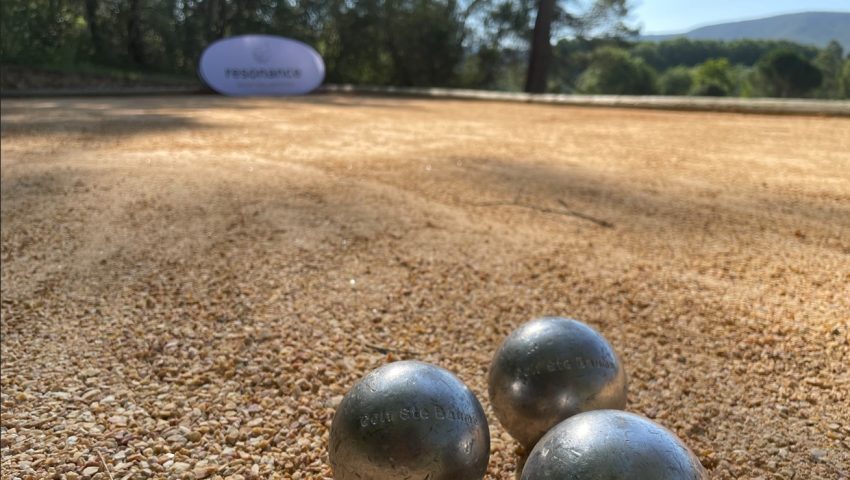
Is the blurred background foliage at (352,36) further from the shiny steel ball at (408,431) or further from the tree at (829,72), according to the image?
the tree at (829,72)

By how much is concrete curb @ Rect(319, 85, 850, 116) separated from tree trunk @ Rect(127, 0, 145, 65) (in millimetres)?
6886

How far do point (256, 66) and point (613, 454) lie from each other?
16.3 m

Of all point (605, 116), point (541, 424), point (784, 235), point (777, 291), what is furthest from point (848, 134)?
point (541, 424)

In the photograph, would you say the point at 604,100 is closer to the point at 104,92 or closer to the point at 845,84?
the point at 104,92

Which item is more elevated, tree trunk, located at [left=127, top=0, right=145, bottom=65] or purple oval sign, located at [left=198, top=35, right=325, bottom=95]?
tree trunk, located at [left=127, top=0, right=145, bottom=65]

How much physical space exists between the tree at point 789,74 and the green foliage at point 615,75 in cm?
2174

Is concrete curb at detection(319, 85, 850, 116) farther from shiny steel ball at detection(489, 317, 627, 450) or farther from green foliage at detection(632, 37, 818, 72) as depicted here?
green foliage at detection(632, 37, 818, 72)

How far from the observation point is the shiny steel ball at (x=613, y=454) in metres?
1.29

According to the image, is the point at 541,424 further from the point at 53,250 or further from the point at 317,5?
the point at 317,5

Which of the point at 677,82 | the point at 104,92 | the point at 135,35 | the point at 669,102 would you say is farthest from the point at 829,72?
the point at 104,92

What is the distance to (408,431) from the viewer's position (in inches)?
61.0

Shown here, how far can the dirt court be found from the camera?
2.08 metres

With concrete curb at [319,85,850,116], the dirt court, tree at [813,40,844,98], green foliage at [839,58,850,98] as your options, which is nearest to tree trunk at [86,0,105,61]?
concrete curb at [319,85,850,116]

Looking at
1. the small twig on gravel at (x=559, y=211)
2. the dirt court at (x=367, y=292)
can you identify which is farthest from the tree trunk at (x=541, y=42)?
the small twig on gravel at (x=559, y=211)
